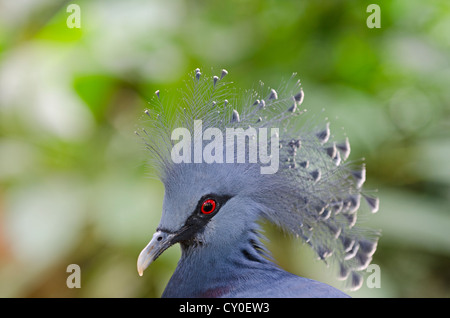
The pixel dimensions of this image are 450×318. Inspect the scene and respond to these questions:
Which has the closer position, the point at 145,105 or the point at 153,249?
the point at 153,249

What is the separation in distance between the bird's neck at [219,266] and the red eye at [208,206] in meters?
0.10

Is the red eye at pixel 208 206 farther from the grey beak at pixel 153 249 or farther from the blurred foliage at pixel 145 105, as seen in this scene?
the blurred foliage at pixel 145 105

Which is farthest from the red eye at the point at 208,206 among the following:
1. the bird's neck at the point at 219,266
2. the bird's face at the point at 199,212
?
the bird's neck at the point at 219,266

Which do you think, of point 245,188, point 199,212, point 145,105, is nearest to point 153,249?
point 199,212

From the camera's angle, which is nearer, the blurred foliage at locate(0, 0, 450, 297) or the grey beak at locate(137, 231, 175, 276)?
the grey beak at locate(137, 231, 175, 276)

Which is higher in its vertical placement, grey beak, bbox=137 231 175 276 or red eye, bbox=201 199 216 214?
red eye, bbox=201 199 216 214

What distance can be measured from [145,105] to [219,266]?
1.20 meters

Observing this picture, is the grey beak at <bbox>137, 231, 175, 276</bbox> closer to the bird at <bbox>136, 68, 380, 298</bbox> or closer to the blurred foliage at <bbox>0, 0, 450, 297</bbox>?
the bird at <bbox>136, 68, 380, 298</bbox>

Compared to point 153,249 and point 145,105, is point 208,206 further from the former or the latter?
point 145,105

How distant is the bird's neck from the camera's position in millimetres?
1399

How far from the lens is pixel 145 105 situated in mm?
2414

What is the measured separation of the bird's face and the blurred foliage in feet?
2.77

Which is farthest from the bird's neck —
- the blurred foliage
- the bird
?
the blurred foliage

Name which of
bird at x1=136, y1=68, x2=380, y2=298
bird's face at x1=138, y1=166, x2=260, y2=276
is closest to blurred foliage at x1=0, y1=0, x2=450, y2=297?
bird at x1=136, y1=68, x2=380, y2=298
